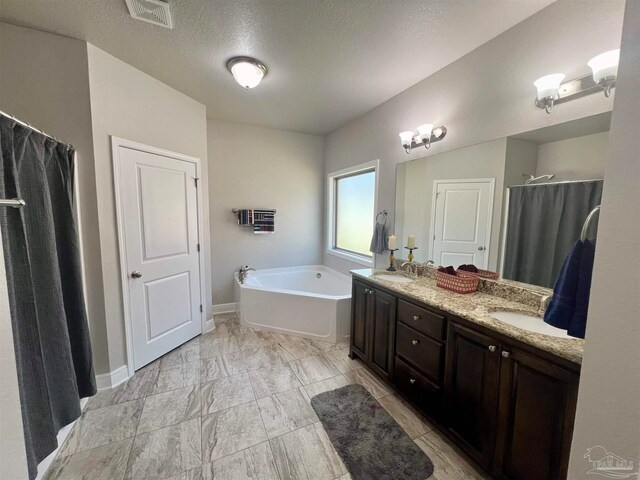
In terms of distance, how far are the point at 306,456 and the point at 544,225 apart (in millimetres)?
2013

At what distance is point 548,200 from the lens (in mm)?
1554

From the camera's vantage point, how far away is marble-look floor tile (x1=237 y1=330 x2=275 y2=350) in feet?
9.03

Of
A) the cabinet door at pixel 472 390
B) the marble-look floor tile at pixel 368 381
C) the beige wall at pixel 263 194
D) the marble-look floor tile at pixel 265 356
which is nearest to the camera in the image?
the cabinet door at pixel 472 390

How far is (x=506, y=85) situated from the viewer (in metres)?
1.71

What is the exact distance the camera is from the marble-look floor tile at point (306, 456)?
4.57 ft

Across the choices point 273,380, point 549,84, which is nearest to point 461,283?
point 549,84

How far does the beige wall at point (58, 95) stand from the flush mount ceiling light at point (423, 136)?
258 cm

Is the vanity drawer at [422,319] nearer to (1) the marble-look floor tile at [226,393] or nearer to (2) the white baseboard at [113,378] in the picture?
(1) the marble-look floor tile at [226,393]

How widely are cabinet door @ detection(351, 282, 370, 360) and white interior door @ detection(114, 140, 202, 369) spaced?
179cm

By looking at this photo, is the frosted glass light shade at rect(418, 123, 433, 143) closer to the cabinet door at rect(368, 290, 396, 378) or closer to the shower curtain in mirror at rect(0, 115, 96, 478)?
the cabinet door at rect(368, 290, 396, 378)

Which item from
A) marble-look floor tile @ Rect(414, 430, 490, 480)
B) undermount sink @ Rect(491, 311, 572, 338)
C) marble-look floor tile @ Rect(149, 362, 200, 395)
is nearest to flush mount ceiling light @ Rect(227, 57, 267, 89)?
undermount sink @ Rect(491, 311, 572, 338)

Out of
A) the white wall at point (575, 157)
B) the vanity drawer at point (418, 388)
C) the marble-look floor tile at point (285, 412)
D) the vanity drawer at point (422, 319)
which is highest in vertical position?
the white wall at point (575, 157)

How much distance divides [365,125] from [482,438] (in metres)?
3.04

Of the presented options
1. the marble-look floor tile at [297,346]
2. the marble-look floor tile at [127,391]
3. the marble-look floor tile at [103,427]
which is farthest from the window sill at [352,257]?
the marble-look floor tile at [103,427]
